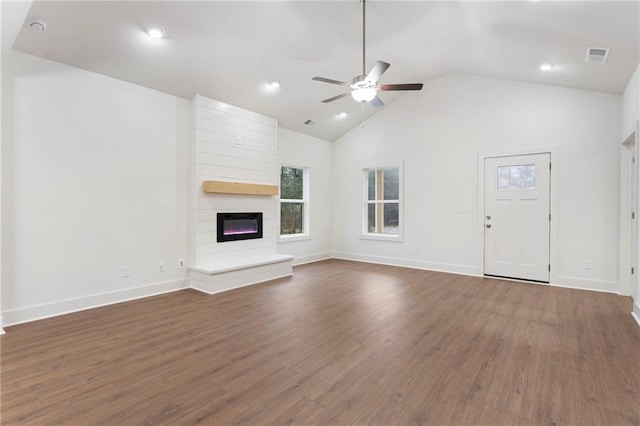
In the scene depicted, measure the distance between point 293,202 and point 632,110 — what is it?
5458mm

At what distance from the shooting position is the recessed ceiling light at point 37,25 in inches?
117

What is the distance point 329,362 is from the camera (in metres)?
2.51

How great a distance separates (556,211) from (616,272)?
111 cm

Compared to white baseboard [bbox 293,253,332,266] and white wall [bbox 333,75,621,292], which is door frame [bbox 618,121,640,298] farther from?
white baseboard [bbox 293,253,332,266]

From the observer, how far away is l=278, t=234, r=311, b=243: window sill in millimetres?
6469

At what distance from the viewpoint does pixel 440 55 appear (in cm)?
480

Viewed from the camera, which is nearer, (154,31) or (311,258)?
(154,31)

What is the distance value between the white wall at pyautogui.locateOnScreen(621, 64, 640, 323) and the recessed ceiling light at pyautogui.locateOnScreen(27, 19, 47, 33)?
6.27 m

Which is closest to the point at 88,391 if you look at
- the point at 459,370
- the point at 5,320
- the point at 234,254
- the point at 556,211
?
the point at 5,320

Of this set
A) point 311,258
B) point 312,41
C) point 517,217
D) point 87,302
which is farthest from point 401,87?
point 311,258

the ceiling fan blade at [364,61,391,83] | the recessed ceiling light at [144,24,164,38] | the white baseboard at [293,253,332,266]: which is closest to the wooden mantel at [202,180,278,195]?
the white baseboard at [293,253,332,266]

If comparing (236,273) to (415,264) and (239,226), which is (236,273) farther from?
(415,264)

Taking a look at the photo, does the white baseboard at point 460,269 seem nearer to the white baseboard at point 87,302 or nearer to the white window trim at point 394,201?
the white window trim at point 394,201

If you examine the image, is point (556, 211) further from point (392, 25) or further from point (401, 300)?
point (392, 25)
